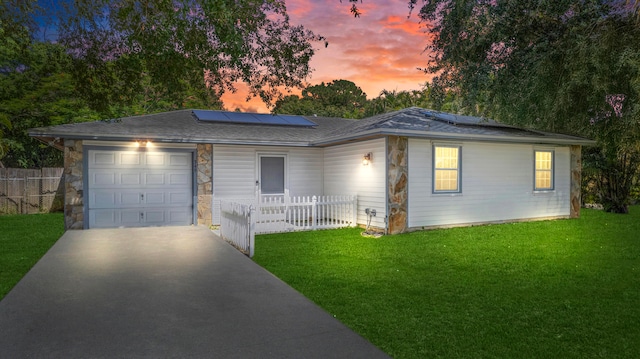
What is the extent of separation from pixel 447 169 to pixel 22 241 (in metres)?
11.1

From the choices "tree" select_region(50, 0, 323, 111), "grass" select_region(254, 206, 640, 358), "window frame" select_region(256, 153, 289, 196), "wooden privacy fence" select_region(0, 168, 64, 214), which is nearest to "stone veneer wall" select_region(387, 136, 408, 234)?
"grass" select_region(254, 206, 640, 358)

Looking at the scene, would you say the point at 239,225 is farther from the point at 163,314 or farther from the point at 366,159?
the point at 366,159

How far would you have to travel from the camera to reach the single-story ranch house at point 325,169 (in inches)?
441

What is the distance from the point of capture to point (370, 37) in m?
10.8

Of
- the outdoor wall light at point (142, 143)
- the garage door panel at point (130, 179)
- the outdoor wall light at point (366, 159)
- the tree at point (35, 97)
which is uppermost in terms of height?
the tree at point (35, 97)

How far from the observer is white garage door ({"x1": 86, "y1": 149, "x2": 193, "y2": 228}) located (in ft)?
38.2

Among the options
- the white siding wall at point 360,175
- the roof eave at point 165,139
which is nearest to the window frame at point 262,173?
the roof eave at point 165,139

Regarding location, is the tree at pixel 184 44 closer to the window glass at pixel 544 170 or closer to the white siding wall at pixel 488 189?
the white siding wall at pixel 488 189

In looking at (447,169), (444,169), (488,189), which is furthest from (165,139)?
(488,189)

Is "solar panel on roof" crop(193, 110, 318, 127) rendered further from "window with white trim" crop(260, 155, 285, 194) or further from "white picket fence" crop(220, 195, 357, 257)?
"white picket fence" crop(220, 195, 357, 257)

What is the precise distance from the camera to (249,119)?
15344 mm

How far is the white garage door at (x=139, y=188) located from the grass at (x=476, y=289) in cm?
386

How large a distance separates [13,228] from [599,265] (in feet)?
47.5

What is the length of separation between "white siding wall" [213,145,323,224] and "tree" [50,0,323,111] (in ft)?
16.6
